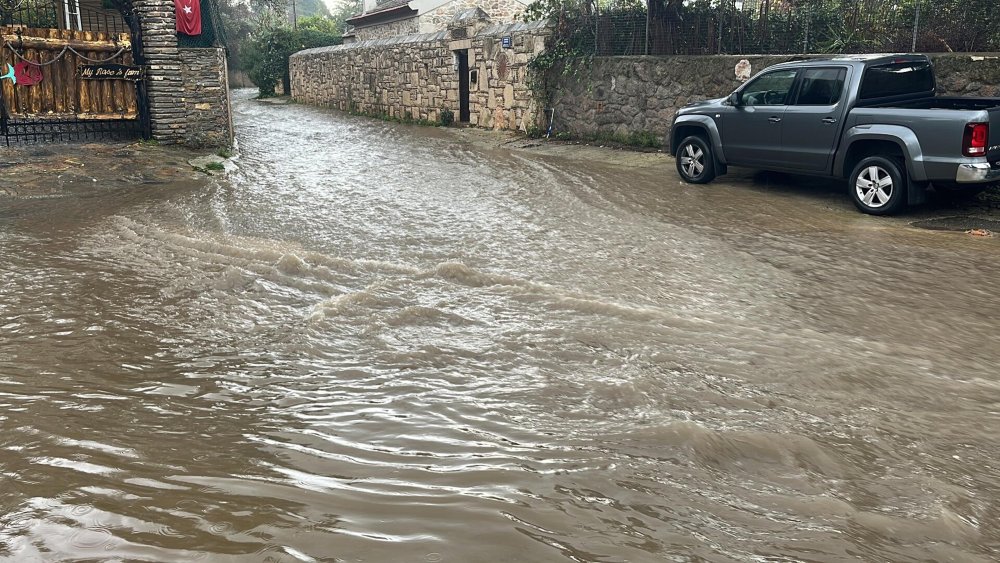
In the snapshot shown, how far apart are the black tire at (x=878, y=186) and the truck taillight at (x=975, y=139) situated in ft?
2.48

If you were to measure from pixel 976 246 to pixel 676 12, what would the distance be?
29.5ft

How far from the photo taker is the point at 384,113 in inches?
998

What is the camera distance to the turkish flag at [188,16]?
14953mm

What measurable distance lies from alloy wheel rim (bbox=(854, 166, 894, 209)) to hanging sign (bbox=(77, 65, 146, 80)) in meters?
11.9

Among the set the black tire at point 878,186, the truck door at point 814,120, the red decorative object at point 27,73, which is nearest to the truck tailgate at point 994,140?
the black tire at point 878,186

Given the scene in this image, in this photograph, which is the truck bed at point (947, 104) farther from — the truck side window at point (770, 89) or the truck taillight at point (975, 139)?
the truck side window at point (770, 89)

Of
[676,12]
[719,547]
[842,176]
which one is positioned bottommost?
[719,547]

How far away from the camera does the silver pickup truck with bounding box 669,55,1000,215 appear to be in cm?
856

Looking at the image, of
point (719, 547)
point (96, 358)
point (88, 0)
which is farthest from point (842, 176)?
point (88, 0)

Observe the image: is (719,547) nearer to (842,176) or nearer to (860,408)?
(860,408)

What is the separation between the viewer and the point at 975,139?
8.43 meters

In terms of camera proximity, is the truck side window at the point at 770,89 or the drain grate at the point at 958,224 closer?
the drain grate at the point at 958,224

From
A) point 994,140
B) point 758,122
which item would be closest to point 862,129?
point 994,140

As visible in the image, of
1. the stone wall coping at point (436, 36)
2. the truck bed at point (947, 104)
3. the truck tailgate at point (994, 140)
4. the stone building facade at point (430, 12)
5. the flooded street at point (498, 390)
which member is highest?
the stone building facade at point (430, 12)
